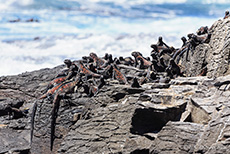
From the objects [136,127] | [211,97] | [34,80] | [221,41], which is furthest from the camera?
[34,80]

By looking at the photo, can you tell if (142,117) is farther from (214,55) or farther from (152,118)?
(214,55)

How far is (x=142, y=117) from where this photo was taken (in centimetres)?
924

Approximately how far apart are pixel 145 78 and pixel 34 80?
7.84 metres

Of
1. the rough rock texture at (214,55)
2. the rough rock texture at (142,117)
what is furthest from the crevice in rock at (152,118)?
the rough rock texture at (214,55)

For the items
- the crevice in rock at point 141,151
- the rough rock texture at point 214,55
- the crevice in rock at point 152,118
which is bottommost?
the crevice in rock at point 141,151

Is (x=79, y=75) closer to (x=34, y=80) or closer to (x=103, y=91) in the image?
(x=103, y=91)

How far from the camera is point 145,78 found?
1321cm

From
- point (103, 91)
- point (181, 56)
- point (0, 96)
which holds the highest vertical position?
point (181, 56)

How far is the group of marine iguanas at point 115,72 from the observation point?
12.9 metres

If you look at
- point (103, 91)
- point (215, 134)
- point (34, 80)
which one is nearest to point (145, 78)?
point (103, 91)

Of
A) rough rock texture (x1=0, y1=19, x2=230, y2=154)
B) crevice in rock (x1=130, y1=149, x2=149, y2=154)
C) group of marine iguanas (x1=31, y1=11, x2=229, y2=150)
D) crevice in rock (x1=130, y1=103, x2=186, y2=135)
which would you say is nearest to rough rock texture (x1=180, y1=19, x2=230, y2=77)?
rough rock texture (x1=0, y1=19, x2=230, y2=154)

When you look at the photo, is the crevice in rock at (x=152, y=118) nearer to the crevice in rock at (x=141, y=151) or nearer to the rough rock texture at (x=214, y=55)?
the crevice in rock at (x=141, y=151)

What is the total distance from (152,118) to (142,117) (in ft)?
1.13

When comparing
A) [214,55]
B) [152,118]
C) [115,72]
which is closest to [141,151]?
[152,118]
